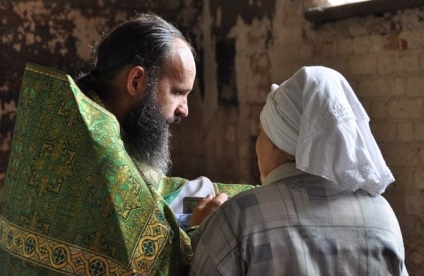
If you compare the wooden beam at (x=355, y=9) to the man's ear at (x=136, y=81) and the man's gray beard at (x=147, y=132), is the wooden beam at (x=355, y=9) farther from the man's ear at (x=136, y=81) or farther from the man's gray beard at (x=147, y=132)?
the man's ear at (x=136, y=81)

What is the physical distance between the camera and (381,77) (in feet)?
20.6

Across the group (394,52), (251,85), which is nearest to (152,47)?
(394,52)

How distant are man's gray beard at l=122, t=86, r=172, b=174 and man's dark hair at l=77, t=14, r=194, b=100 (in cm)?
8

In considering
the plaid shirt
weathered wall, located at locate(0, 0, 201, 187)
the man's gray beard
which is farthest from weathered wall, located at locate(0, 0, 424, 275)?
the plaid shirt

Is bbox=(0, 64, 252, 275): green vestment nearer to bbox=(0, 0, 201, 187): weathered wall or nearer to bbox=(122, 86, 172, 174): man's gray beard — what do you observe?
bbox=(122, 86, 172, 174): man's gray beard

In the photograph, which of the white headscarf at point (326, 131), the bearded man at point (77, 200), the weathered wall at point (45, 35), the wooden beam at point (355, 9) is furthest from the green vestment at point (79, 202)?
the weathered wall at point (45, 35)

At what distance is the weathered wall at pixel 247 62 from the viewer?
606cm

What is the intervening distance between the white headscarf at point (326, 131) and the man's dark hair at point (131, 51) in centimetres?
69

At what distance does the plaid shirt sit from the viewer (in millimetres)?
2111

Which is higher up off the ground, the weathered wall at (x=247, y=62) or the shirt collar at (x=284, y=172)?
the shirt collar at (x=284, y=172)

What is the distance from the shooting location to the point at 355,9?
A: 6.33m

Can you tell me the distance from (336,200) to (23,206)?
0.96 m

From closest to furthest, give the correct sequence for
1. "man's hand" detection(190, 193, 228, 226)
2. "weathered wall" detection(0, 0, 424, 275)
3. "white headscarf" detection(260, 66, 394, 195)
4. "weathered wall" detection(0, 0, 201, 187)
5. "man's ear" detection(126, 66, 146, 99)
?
1. "white headscarf" detection(260, 66, 394, 195)
2. "man's hand" detection(190, 193, 228, 226)
3. "man's ear" detection(126, 66, 146, 99)
4. "weathered wall" detection(0, 0, 424, 275)
5. "weathered wall" detection(0, 0, 201, 187)

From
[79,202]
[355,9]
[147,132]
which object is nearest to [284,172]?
[79,202]
